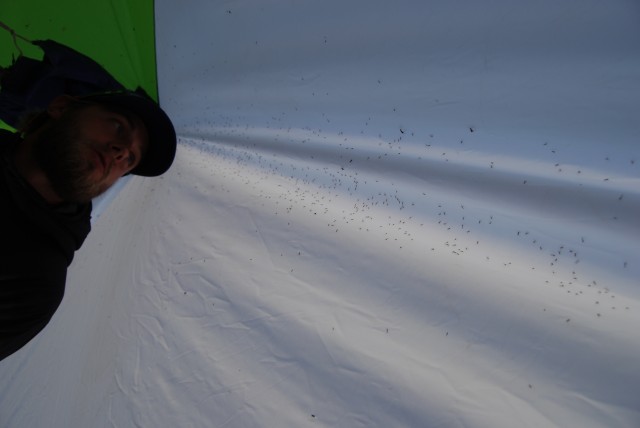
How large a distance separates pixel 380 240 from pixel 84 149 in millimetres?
568

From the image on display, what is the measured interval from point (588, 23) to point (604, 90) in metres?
0.09

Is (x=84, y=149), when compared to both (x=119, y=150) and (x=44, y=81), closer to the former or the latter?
(x=119, y=150)

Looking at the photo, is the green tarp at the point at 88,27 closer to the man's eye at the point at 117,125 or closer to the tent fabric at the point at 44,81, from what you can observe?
the tent fabric at the point at 44,81

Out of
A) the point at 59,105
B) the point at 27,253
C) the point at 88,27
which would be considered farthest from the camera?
the point at 88,27

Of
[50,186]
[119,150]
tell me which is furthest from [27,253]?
[119,150]

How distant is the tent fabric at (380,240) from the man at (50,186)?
0.47ft

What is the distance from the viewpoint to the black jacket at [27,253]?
1.92 ft

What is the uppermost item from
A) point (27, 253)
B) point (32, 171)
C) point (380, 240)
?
point (32, 171)

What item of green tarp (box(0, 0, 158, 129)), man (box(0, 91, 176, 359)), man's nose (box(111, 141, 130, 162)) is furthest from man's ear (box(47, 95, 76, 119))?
green tarp (box(0, 0, 158, 129))

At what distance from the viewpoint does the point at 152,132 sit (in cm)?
79

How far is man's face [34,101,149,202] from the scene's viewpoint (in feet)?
2.10

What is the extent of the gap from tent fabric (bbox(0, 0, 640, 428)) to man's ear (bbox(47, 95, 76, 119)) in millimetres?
238

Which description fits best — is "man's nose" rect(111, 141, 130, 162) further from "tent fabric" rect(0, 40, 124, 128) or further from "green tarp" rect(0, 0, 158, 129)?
"green tarp" rect(0, 0, 158, 129)

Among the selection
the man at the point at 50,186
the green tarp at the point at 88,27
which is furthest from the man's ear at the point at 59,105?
the green tarp at the point at 88,27
